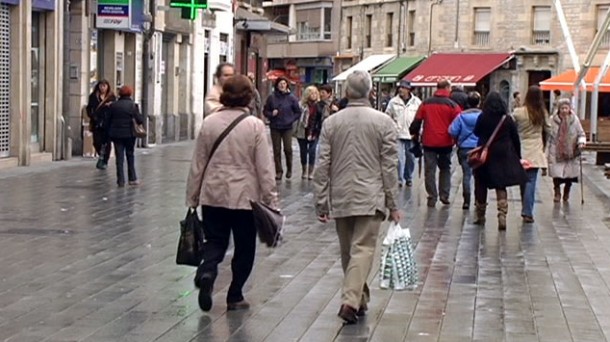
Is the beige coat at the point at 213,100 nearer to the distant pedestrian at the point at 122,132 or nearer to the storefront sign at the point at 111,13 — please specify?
the distant pedestrian at the point at 122,132

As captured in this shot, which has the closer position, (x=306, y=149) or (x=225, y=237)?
(x=225, y=237)

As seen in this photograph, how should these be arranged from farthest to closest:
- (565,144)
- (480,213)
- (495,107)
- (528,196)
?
(565,144), (528,196), (480,213), (495,107)

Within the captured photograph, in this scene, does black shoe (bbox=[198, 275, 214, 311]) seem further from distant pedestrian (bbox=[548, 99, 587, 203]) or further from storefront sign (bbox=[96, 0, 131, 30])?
storefront sign (bbox=[96, 0, 131, 30])

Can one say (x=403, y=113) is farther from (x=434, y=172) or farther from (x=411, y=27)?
(x=411, y=27)

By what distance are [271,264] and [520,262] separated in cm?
240

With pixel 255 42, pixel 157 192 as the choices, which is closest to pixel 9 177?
pixel 157 192

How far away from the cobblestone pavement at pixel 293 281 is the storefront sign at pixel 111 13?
11402mm

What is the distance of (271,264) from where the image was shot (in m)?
12.0

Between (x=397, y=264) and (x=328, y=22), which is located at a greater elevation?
(x=328, y=22)

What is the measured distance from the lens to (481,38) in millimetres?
59469

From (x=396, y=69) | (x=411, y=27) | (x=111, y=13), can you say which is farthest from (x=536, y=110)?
(x=411, y=27)

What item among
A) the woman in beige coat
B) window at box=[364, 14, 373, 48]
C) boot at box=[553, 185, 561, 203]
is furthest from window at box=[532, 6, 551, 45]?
the woman in beige coat

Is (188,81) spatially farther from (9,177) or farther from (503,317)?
(503,317)

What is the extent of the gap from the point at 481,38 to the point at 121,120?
41019mm
